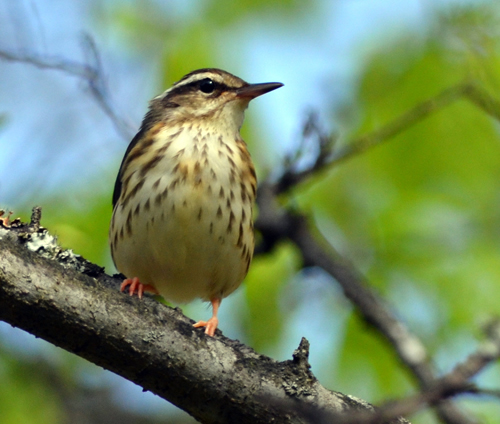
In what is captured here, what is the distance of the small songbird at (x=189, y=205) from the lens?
5.98 metres

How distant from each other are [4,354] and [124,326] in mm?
5036

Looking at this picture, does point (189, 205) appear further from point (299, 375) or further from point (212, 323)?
point (299, 375)

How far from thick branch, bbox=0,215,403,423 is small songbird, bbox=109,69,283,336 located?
3.99ft

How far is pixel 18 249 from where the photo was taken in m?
3.89

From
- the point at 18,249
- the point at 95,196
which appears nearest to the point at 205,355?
the point at 18,249

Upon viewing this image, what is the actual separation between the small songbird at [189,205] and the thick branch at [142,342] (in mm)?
1215

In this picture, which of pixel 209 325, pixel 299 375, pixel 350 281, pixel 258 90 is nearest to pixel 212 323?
pixel 209 325

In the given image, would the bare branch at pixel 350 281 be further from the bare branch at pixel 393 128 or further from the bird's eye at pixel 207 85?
the bird's eye at pixel 207 85

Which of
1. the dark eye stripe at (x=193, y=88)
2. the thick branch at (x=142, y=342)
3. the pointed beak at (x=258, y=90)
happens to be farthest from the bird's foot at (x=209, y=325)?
the dark eye stripe at (x=193, y=88)

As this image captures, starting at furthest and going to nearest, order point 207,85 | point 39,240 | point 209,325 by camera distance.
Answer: point 207,85 → point 209,325 → point 39,240

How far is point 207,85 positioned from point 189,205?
5.93 ft

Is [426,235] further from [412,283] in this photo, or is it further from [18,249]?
[18,249]

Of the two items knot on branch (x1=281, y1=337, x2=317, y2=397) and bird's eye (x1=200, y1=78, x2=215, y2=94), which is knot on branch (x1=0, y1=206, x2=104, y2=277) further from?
bird's eye (x1=200, y1=78, x2=215, y2=94)

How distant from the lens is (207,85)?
732cm
